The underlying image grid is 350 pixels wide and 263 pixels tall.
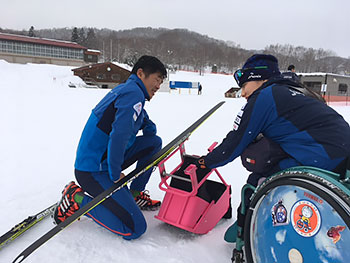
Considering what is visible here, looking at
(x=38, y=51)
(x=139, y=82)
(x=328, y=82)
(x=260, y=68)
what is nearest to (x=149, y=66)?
(x=139, y=82)

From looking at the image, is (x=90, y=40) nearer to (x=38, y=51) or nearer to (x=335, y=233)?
(x=38, y=51)

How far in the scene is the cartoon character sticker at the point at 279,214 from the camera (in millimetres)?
1537

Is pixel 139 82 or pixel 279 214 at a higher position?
pixel 139 82

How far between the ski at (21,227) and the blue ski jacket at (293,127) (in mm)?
1929

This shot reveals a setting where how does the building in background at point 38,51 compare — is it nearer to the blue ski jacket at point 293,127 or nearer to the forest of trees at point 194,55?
the forest of trees at point 194,55

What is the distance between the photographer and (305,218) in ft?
4.70

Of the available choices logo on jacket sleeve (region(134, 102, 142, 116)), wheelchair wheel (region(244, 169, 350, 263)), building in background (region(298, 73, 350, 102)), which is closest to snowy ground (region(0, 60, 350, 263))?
wheelchair wheel (region(244, 169, 350, 263))

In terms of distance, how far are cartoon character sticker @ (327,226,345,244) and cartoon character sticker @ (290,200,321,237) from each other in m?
0.06

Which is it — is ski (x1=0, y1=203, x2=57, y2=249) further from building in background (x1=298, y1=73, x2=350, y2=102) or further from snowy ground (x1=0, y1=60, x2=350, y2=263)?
building in background (x1=298, y1=73, x2=350, y2=102)

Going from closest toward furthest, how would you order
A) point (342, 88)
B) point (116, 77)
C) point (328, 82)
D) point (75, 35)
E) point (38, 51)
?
point (328, 82)
point (342, 88)
point (116, 77)
point (38, 51)
point (75, 35)

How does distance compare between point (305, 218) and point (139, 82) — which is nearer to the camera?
point (305, 218)

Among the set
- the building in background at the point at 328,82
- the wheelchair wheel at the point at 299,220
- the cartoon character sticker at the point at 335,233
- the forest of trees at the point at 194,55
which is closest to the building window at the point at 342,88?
the building in background at the point at 328,82

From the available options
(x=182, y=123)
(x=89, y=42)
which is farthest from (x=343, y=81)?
(x=89, y=42)

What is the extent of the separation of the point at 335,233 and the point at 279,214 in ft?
1.04
